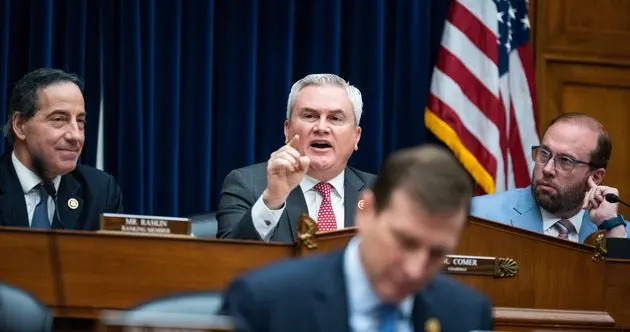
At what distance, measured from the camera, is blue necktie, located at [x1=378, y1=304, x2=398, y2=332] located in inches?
101

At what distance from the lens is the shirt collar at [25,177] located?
16.4ft

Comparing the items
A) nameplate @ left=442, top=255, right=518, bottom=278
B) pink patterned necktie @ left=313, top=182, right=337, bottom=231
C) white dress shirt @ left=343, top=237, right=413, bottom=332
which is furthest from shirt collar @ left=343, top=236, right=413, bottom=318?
pink patterned necktie @ left=313, top=182, right=337, bottom=231

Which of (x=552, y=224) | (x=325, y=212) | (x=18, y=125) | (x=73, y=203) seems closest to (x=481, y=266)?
(x=325, y=212)

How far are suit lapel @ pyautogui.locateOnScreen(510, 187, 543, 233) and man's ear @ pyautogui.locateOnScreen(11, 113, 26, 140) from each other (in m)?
2.06

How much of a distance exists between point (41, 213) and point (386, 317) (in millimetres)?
2663

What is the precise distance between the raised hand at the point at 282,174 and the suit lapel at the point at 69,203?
0.79 meters

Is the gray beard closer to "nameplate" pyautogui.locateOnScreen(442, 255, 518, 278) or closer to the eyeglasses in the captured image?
the eyeglasses

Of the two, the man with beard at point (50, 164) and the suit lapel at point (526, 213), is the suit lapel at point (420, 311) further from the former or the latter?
the suit lapel at point (526, 213)

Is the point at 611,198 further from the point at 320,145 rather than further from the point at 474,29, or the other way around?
the point at 474,29

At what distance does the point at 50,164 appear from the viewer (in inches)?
200

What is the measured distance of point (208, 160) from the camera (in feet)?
21.1

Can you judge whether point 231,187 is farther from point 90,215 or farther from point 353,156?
point 353,156

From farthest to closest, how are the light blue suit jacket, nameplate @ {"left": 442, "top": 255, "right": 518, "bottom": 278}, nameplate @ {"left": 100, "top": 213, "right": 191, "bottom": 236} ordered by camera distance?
the light blue suit jacket < nameplate @ {"left": 442, "top": 255, "right": 518, "bottom": 278} < nameplate @ {"left": 100, "top": 213, "right": 191, "bottom": 236}

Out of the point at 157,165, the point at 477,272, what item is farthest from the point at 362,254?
the point at 157,165
